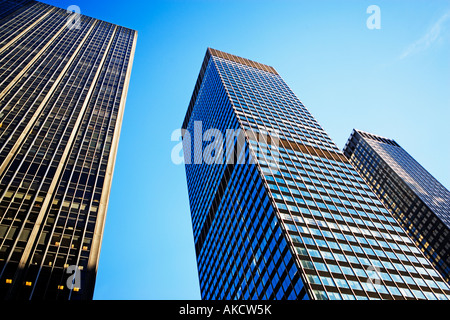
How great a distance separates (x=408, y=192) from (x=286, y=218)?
10978cm

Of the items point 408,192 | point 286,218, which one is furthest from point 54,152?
point 408,192

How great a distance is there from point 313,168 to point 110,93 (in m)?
57.0

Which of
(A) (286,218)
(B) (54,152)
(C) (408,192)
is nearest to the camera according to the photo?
(B) (54,152)

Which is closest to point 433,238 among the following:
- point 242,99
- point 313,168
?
point 313,168

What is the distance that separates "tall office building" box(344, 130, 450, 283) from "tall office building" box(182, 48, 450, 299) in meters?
65.8

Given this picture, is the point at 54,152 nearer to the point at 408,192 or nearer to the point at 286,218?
the point at 286,218

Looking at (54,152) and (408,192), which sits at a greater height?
(54,152)

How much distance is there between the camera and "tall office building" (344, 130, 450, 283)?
408ft

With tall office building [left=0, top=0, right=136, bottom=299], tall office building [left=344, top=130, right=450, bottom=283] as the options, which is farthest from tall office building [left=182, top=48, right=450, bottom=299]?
tall office building [left=344, top=130, right=450, bottom=283]

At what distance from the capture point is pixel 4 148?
172ft

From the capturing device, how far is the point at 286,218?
197ft

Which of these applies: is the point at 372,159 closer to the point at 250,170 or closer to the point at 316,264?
the point at 250,170

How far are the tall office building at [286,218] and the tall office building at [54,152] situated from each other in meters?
30.5
